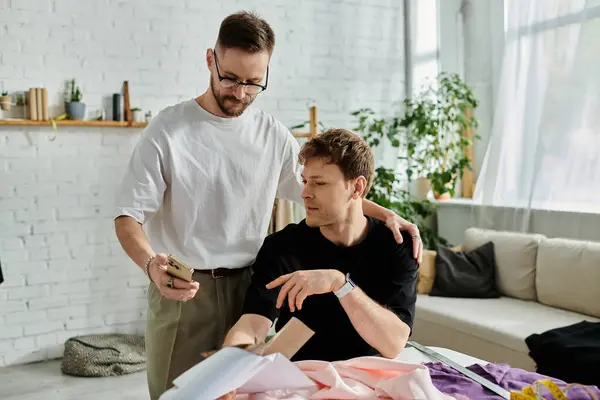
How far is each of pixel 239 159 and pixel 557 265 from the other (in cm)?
259

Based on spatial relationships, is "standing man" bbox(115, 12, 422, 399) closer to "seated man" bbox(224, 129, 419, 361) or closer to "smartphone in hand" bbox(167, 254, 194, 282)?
"seated man" bbox(224, 129, 419, 361)

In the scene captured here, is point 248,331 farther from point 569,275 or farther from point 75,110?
point 75,110

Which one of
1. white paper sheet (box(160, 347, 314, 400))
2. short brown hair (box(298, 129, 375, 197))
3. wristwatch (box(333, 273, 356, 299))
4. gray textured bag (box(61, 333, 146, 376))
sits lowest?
gray textured bag (box(61, 333, 146, 376))

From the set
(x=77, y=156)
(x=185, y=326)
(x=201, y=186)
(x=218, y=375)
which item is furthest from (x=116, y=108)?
(x=218, y=375)

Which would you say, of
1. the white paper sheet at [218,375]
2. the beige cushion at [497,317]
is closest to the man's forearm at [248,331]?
the white paper sheet at [218,375]

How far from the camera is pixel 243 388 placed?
139 cm

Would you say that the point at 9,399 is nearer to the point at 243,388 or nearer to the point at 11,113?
the point at 11,113

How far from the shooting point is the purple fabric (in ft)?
4.60

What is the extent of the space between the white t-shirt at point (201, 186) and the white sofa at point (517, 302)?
1987mm

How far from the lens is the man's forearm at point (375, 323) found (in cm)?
168

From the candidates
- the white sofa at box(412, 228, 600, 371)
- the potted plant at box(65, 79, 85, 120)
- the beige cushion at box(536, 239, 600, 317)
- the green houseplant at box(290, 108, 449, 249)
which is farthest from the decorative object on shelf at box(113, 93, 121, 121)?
the beige cushion at box(536, 239, 600, 317)

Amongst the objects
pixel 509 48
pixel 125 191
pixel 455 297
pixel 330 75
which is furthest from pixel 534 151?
pixel 125 191

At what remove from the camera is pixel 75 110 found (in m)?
4.15

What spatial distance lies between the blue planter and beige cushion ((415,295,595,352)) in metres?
2.44
